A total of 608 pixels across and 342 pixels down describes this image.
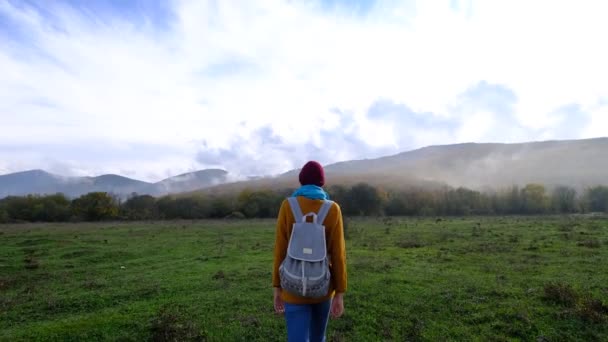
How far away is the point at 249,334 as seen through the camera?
22.9 ft

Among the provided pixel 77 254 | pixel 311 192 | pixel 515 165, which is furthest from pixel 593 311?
pixel 515 165

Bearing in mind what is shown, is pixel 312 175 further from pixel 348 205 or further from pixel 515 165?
pixel 515 165

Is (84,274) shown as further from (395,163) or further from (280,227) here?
(395,163)

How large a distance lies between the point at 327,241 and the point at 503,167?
5794 inches

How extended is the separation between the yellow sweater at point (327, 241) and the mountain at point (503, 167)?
9321cm

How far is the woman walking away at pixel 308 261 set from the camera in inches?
138

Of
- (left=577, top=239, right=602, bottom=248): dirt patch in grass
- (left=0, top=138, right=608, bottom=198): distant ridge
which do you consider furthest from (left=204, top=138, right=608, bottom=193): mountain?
(left=577, top=239, right=602, bottom=248): dirt patch in grass

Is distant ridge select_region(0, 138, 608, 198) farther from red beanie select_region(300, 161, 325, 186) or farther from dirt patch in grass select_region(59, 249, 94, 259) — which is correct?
red beanie select_region(300, 161, 325, 186)

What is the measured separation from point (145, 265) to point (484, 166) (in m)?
143

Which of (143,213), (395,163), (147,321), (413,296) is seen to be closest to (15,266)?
(147,321)

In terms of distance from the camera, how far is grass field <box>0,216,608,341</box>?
7.03 m

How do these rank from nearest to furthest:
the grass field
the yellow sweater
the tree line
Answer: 1. the yellow sweater
2. the grass field
3. the tree line

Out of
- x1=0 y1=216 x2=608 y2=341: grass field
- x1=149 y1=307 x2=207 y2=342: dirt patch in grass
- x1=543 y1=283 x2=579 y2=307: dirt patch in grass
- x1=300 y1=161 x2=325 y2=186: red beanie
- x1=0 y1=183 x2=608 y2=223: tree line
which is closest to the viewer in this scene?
x1=300 y1=161 x2=325 y2=186: red beanie

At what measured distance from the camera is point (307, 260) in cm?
350
